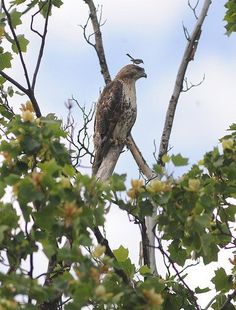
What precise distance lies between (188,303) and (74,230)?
1.77 metres

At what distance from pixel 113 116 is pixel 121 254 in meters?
4.39

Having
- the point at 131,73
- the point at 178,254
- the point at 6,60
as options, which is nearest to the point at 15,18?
the point at 6,60

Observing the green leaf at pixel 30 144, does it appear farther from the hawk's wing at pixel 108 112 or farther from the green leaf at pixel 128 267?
the hawk's wing at pixel 108 112

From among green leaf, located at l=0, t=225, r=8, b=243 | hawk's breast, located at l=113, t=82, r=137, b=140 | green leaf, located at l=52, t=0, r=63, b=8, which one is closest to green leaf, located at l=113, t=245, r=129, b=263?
green leaf, located at l=0, t=225, r=8, b=243

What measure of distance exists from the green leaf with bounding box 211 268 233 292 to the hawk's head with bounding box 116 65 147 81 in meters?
5.27

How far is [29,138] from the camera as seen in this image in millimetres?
4531

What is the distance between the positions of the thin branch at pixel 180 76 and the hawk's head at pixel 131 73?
2.07 m

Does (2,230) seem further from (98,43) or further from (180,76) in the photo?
(98,43)

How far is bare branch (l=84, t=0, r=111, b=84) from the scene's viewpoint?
348 inches

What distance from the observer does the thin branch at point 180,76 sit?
7730mm

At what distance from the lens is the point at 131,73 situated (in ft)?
34.3

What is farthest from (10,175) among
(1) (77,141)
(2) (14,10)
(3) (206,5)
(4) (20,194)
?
(3) (206,5)

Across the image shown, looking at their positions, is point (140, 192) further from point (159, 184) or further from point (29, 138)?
point (29, 138)

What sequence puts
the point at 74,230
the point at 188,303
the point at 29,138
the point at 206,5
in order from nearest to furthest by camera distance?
the point at 74,230 → the point at 29,138 → the point at 188,303 → the point at 206,5
